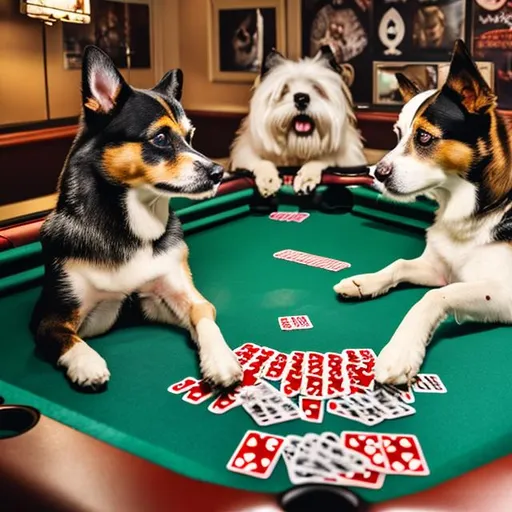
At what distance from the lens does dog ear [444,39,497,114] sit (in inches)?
92.8

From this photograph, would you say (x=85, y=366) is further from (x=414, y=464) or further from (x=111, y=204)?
(x=414, y=464)

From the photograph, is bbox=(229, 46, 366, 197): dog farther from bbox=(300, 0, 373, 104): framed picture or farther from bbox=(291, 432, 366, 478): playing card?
bbox=(291, 432, 366, 478): playing card

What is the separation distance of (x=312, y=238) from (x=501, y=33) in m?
2.31

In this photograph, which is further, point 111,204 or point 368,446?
point 111,204

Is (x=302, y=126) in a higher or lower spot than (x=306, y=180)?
higher

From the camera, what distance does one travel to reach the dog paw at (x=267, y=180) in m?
3.81

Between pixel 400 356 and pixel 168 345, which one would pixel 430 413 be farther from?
pixel 168 345

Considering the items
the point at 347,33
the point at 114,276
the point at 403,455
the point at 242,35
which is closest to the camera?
the point at 403,455

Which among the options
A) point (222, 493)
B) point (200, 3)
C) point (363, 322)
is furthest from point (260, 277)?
point (200, 3)

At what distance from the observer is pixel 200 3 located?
5.66 meters

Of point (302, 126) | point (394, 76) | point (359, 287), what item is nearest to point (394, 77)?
point (394, 76)

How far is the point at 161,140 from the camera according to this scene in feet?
7.08

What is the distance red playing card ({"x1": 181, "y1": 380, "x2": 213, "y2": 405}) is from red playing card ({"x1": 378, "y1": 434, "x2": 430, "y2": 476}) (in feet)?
1.56

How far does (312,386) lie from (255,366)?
0.20m
